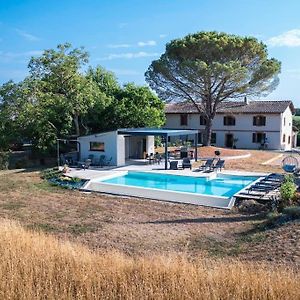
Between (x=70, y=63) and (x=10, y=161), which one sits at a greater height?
(x=70, y=63)

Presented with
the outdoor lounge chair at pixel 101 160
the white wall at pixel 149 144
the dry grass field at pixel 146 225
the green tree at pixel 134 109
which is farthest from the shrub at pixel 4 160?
the white wall at pixel 149 144

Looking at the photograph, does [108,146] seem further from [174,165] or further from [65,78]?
[65,78]

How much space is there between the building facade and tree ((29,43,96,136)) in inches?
616

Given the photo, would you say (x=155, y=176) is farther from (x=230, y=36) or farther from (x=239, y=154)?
(x=230, y=36)

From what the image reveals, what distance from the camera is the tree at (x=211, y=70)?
1314 inches

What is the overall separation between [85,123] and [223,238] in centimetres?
2116

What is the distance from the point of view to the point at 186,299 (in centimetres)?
505

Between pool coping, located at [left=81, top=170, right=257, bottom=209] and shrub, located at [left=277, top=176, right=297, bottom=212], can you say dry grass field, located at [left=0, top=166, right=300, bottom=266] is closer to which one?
pool coping, located at [left=81, top=170, right=257, bottom=209]

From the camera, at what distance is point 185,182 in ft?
69.4

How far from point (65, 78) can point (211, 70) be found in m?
12.8

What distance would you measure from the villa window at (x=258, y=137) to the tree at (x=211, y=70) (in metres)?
5.72

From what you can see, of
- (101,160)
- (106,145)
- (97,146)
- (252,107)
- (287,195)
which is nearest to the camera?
(287,195)

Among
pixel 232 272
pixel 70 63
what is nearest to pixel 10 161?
pixel 70 63

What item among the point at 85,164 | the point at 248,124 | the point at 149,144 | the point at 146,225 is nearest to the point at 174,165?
the point at 85,164
